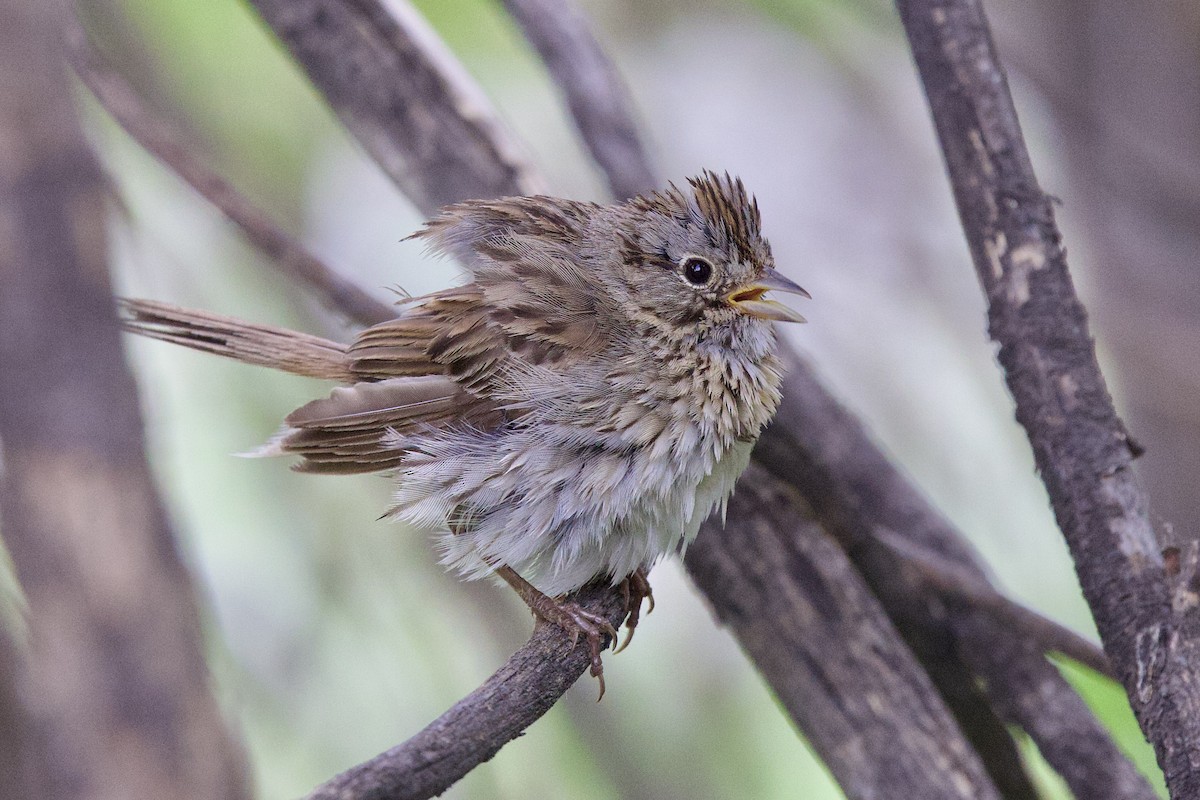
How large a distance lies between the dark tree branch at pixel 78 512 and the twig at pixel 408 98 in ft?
4.63

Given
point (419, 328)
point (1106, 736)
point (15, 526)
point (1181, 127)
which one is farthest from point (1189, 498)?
point (15, 526)

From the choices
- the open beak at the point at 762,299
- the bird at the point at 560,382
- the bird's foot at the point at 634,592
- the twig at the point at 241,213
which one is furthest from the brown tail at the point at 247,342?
the open beak at the point at 762,299

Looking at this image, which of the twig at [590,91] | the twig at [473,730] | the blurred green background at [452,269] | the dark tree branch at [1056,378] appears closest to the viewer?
the twig at [473,730]

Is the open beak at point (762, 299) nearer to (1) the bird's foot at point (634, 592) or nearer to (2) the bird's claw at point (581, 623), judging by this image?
(1) the bird's foot at point (634, 592)

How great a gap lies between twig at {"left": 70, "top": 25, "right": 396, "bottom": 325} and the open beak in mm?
1165

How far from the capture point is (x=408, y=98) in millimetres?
3750

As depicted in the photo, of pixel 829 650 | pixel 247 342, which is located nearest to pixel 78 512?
pixel 247 342

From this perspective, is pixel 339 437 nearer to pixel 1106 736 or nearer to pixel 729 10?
pixel 1106 736

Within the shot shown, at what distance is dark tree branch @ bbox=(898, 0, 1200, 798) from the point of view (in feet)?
8.06

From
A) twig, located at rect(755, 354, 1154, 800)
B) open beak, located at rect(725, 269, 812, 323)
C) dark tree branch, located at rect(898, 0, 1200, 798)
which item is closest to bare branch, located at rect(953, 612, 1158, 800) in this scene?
twig, located at rect(755, 354, 1154, 800)

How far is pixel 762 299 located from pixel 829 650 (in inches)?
37.7

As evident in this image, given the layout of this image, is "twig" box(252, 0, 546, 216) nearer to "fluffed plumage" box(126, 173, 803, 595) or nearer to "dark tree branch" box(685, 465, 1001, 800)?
"fluffed plumage" box(126, 173, 803, 595)

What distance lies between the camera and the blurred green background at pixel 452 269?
480 cm

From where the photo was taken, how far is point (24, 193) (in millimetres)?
2377
